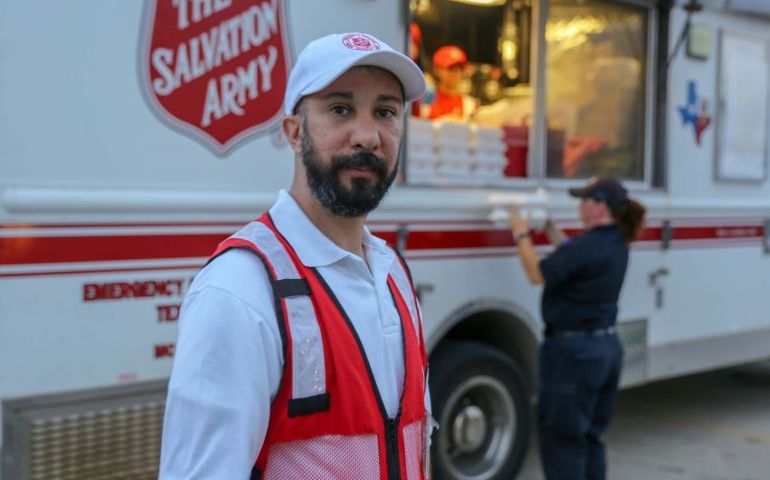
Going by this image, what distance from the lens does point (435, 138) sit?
4316 mm

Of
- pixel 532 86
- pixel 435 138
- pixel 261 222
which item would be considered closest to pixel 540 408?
pixel 435 138

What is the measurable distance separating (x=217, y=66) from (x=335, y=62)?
1.89 meters

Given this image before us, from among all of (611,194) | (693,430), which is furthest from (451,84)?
(693,430)

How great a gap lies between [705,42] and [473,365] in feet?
8.63

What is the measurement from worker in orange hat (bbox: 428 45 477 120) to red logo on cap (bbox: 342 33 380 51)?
3.16m

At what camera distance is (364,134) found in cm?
157

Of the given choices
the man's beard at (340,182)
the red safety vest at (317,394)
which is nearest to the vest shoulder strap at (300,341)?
the red safety vest at (317,394)

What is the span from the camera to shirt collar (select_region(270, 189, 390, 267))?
1568mm

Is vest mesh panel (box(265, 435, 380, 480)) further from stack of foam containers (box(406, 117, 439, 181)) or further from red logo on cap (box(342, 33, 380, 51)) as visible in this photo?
stack of foam containers (box(406, 117, 439, 181))

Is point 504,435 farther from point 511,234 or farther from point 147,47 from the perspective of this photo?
point 147,47

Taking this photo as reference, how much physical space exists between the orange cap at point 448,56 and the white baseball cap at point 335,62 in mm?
3243

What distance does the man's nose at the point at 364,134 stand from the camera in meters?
1.58

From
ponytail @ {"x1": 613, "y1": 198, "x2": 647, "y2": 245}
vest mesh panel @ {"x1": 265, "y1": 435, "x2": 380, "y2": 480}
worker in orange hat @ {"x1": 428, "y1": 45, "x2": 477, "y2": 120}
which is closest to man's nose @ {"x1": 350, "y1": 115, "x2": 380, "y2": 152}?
vest mesh panel @ {"x1": 265, "y1": 435, "x2": 380, "y2": 480}

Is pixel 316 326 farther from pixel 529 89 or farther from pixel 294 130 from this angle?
pixel 529 89
